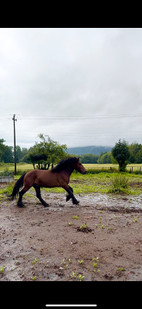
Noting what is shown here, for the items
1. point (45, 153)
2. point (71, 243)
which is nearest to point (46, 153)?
point (45, 153)

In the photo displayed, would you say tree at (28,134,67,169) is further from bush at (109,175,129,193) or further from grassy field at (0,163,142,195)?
bush at (109,175,129,193)

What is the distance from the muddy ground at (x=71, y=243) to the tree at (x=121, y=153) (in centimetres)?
1763

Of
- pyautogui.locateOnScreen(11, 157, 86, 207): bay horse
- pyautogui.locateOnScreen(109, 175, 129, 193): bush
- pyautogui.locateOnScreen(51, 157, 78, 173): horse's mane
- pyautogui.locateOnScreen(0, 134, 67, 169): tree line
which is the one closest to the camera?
pyautogui.locateOnScreen(11, 157, 86, 207): bay horse

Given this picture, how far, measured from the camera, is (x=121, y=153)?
22.8m

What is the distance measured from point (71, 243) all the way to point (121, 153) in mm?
20710

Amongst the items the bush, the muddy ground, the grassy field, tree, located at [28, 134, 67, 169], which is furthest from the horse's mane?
tree, located at [28, 134, 67, 169]

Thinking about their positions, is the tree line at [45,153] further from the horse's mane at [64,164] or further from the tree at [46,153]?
the horse's mane at [64,164]

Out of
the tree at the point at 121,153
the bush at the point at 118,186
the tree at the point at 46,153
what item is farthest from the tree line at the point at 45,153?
the bush at the point at 118,186

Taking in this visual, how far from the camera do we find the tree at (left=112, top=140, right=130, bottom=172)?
74.6 ft

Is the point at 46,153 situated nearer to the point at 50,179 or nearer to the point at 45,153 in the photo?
the point at 45,153

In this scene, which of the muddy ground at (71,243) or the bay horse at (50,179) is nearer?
the muddy ground at (71,243)

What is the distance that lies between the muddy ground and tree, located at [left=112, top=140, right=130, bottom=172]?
17626 millimetres

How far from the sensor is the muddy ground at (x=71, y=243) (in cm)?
248

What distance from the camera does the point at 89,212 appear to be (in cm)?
530
